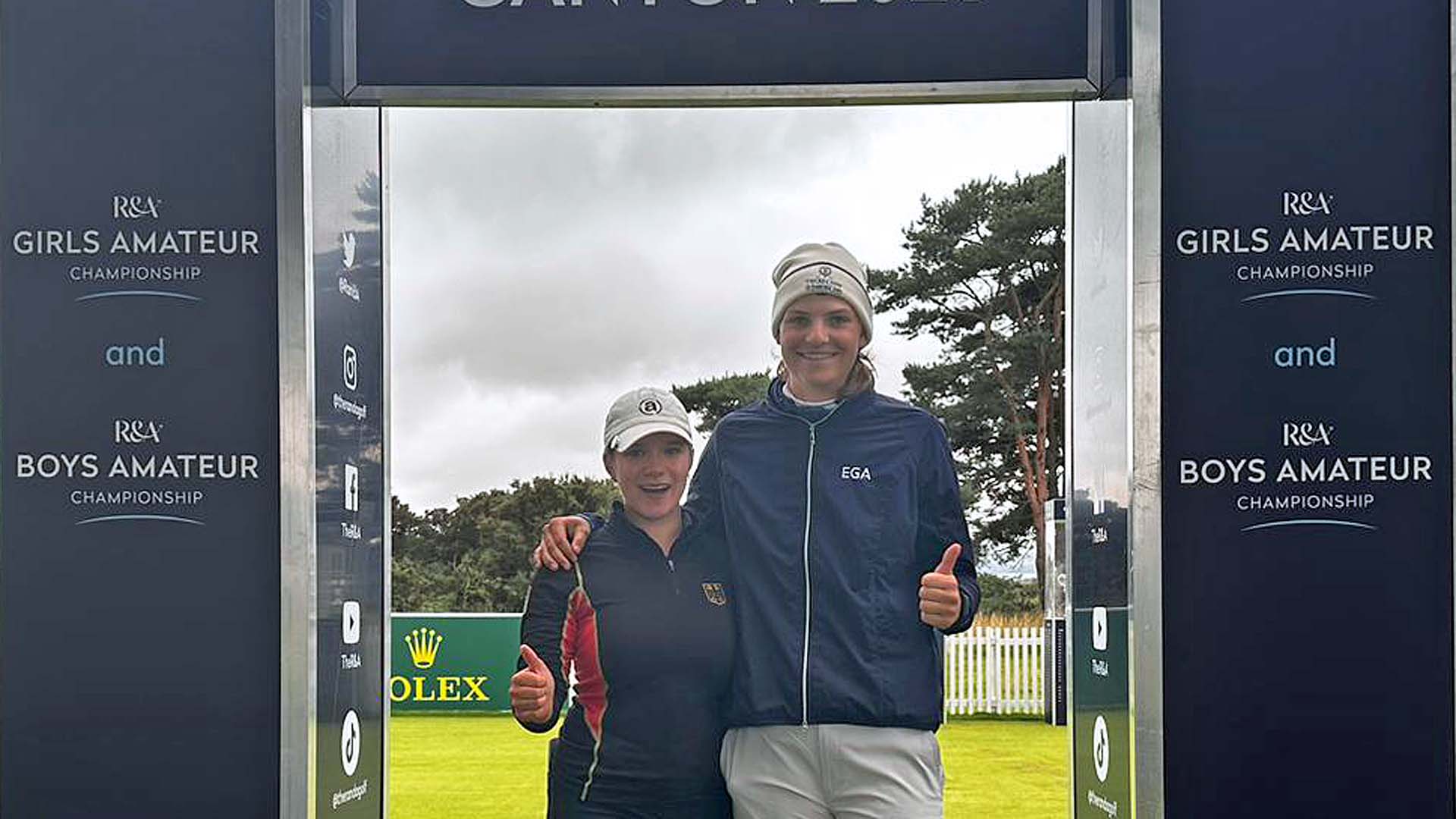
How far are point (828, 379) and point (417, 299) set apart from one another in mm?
1665

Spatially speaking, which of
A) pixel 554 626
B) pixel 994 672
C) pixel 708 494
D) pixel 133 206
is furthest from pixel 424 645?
pixel 133 206

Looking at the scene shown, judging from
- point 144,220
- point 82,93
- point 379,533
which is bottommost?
point 379,533

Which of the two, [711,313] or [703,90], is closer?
[703,90]

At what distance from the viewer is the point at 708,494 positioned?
436cm

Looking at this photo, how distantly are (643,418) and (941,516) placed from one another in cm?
75

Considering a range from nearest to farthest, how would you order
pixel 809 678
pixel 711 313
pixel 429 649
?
1. pixel 809 678
2. pixel 711 313
3. pixel 429 649

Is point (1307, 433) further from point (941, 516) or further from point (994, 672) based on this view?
point (994, 672)

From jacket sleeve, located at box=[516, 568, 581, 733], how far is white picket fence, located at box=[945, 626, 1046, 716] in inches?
229

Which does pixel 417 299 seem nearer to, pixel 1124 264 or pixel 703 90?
pixel 703 90

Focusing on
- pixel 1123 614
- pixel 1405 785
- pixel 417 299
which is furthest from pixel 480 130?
pixel 1405 785

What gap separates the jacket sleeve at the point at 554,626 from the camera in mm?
4359

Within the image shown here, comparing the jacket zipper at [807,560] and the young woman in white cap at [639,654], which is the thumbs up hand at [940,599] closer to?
the jacket zipper at [807,560]

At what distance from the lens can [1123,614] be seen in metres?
3.88

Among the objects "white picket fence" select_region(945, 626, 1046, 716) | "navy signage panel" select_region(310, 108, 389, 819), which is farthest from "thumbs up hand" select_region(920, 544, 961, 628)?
"white picket fence" select_region(945, 626, 1046, 716)
